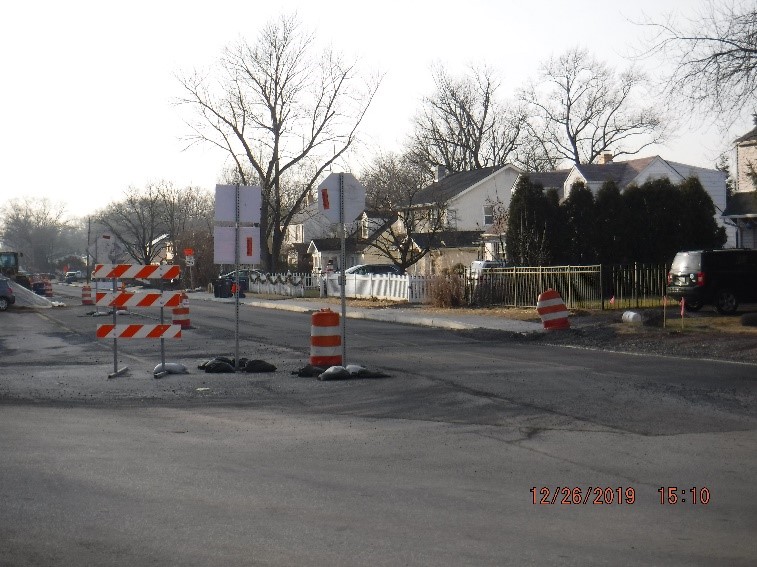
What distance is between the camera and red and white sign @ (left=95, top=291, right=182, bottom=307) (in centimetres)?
1534

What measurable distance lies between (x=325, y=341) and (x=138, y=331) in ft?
9.76

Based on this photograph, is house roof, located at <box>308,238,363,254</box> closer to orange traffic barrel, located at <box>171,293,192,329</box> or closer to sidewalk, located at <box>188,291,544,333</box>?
sidewalk, located at <box>188,291,544,333</box>

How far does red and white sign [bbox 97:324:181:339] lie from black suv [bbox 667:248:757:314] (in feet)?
51.7

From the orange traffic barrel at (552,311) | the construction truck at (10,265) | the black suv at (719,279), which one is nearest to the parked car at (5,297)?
the construction truck at (10,265)

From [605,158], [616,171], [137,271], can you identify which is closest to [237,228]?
[137,271]

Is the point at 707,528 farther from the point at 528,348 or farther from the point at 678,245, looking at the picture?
the point at 678,245

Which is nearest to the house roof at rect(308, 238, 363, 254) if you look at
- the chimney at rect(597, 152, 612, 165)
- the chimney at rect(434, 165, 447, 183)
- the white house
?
the chimney at rect(434, 165, 447, 183)

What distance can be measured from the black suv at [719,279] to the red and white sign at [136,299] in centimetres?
1537

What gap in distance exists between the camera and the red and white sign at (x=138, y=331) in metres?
15.1

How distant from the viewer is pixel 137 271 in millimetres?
15492

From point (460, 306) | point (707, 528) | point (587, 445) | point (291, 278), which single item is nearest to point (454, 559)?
point (707, 528)

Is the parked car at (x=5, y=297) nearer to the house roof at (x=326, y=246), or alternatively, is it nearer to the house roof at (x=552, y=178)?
the house roof at (x=552, y=178)

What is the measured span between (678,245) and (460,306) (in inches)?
310
